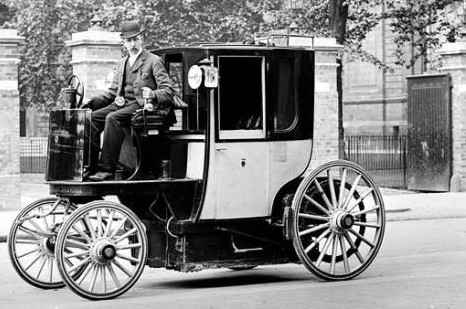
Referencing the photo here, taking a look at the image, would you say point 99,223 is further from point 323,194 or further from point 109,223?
point 323,194

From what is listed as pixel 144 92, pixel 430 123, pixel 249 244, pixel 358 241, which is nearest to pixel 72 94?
pixel 144 92

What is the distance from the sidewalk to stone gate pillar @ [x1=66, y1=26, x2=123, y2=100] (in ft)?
8.76

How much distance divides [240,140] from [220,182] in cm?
43

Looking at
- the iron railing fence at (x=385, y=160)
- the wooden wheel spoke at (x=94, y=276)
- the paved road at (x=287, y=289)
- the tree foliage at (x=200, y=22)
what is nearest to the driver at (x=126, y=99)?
the wooden wheel spoke at (x=94, y=276)

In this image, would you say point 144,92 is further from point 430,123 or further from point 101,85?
point 430,123

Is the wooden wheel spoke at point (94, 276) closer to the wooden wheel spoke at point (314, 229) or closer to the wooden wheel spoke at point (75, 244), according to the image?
the wooden wheel spoke at point (75, 244)

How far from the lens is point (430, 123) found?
23.9 meters

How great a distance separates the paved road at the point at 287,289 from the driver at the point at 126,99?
1.21 m

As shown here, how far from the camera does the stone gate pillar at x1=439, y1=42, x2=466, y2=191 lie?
76.6 ft

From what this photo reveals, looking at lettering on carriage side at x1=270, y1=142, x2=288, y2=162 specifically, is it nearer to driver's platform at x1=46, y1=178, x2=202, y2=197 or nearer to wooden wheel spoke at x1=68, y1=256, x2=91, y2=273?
driver's platform at x1=46, y1=178, x2=202, y2=197

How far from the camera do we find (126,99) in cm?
1006

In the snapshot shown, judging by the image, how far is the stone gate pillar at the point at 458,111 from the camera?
23.4 metres

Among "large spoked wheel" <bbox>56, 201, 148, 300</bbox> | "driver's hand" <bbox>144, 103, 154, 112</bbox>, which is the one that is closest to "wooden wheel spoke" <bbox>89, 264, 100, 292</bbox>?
"large spoked wheel" <bbox>56, 201, 148, 300</bbox>

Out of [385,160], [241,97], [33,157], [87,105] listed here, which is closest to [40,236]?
[87,105]
